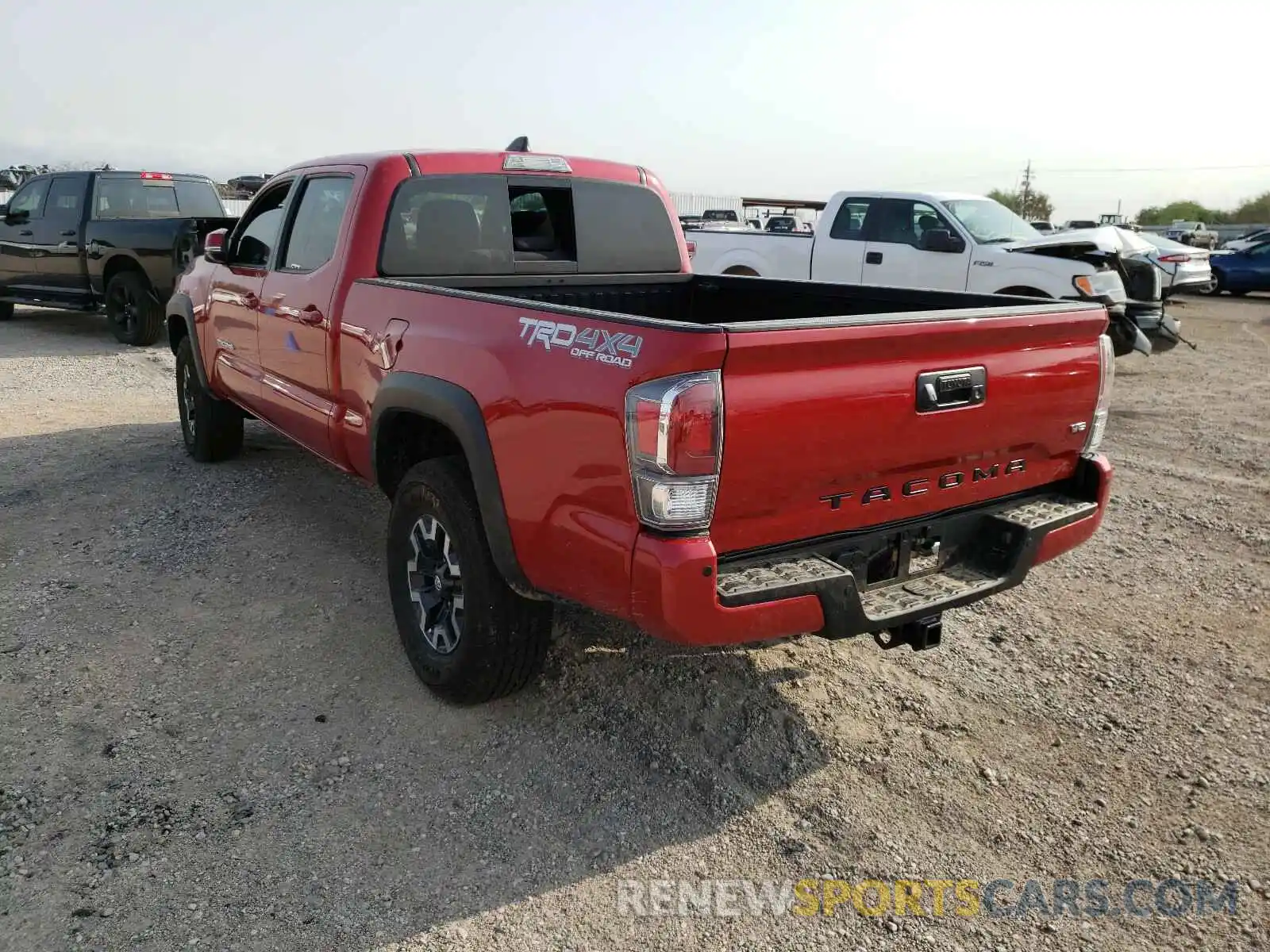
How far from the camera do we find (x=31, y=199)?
1227 cm

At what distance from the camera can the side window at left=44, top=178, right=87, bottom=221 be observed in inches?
461

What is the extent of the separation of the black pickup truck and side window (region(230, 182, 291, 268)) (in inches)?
236

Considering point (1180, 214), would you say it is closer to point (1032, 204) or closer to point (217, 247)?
point (1032, 204)

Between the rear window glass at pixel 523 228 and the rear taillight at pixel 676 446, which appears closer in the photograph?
the rear taillight at pixel 676 446

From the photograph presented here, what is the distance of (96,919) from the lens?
2529 millimetres

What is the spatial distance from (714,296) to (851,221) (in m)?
6.52

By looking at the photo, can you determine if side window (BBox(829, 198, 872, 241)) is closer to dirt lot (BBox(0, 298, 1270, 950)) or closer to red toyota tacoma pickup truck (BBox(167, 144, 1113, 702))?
dirt lot (BBox(0, 298, 1270, 950))

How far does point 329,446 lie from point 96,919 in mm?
2257

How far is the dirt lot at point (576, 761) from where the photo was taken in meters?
2.58

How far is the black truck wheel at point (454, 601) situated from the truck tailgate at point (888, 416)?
938mm

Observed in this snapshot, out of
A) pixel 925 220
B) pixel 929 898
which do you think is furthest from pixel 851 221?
pixel 929 898

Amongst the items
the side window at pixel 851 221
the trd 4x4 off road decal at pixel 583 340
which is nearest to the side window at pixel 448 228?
the trd 4x4 off road decal at pixel 583 340

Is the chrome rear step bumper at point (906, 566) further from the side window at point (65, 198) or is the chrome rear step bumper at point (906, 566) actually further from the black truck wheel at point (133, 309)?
the side window at point (65, 198)

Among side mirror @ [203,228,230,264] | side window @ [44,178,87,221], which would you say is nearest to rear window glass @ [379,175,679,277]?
side mirror @ [203,228,230,264]
